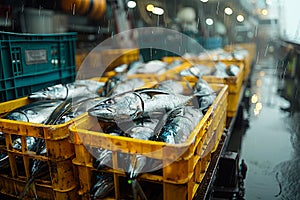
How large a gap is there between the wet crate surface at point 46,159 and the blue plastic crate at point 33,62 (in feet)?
3.74

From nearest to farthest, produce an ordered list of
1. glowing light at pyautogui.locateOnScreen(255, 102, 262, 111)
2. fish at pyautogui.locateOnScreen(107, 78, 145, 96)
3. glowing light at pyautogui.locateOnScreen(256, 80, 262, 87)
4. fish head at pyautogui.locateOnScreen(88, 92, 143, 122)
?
fish head at pyautogui.locateOnScreen(88, 92, 143, 122), fish at pyautogui.locateOnScreen(107, 78, 145, 96), glowing light at pyautogui.locateOnScreen(255, 102, 262, 111), glowing light at pyautogui.locateOnScreen(256, 80, 262, 87)

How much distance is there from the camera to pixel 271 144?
4.40 m

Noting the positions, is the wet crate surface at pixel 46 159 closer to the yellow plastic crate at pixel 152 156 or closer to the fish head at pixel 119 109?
the yellow plastic crate at pixel 152 156

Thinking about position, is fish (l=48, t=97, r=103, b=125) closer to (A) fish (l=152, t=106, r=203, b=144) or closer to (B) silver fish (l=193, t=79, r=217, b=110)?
(A) fish (l=152, t=106, r=203, b=144)

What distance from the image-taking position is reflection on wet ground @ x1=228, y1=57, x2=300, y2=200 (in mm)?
3193

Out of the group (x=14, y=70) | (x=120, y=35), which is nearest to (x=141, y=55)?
(x=120, y=35)

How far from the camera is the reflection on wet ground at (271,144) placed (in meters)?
3.19

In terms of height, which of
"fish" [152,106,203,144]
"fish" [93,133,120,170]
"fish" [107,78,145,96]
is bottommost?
"fish" [93,133,120,170]

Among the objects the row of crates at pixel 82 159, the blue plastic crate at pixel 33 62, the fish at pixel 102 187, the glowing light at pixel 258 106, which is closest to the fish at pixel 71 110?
the row of crates at pixel 82 159

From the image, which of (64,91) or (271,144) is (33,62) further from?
(271,144)

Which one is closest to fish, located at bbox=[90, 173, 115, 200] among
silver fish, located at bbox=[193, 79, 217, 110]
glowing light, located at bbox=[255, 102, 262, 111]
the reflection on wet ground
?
silver fish, located at bbox=[193, 79, 217, 110]

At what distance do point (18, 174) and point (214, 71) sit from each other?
3869 mm

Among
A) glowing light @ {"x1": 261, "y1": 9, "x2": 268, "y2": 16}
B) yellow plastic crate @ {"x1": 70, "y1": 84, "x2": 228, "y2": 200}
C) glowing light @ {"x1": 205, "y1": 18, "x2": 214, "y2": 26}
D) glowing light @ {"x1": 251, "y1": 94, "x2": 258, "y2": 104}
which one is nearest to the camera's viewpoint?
yellow plastic crate @ {"x1": 70, "y1": 84, "x2": 228, "y2": 200}

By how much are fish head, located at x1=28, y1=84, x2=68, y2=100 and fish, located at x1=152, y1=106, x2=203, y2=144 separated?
1434mm
